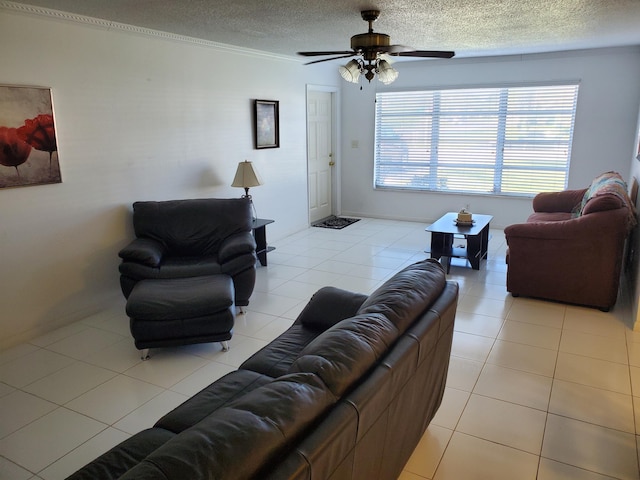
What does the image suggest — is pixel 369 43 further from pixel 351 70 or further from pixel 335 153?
pixel 335 153

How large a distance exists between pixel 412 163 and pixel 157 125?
4.18 m

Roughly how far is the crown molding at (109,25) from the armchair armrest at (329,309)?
283 cm

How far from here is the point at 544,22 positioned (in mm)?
3947

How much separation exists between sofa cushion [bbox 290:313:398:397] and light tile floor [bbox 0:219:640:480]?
866mm

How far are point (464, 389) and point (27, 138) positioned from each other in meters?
3.42

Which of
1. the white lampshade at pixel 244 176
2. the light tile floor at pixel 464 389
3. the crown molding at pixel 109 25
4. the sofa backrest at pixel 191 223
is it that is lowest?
the light tile floor at pixel 464 389

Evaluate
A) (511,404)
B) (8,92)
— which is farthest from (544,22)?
(8,92)

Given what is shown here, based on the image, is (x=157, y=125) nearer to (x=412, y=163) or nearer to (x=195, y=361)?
(x=195, y=361)

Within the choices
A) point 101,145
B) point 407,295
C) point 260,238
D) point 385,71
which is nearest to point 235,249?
point 260,238

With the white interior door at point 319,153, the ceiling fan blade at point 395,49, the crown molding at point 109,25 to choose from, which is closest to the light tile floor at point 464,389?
the ceiling fan blade at point 395,49

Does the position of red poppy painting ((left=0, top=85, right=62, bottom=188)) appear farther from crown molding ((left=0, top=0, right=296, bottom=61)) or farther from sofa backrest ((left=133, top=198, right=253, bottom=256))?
sofa backrest ((left=133, top=198, right=253, bottom=256))

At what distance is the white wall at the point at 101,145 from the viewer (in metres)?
3.40

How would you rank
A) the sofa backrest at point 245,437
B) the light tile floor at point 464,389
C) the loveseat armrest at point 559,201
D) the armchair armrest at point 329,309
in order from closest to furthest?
the sofa backrest at point 245,437 < the light tile floor at point 464,389 < the armchair armrest at point 329,309 < the loveseat armrest at point 559,201

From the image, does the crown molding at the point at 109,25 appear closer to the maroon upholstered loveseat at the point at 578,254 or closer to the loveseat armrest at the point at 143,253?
the loveseat armrest at the point at 143,253
